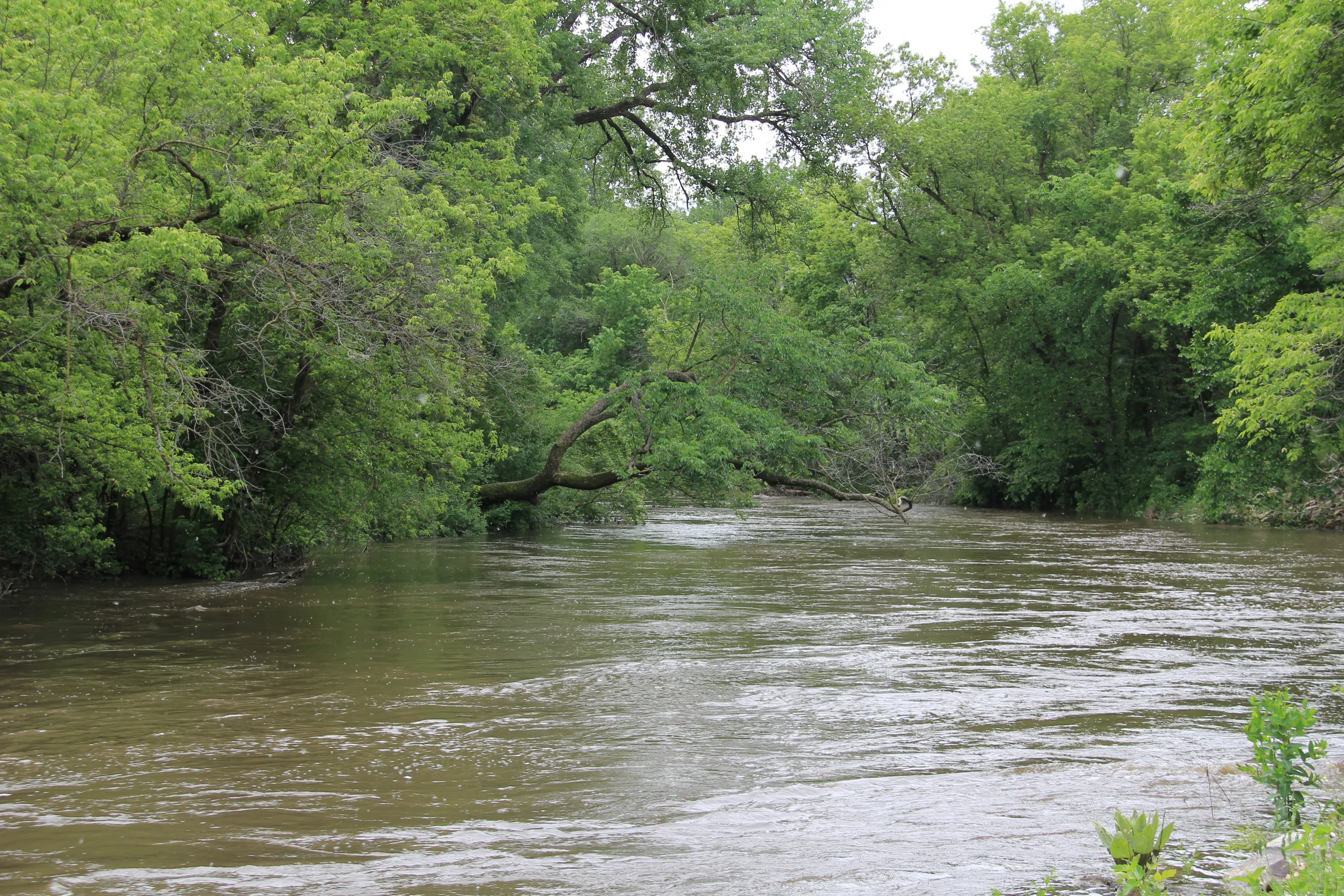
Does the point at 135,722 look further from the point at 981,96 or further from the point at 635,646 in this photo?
the point at 981,96

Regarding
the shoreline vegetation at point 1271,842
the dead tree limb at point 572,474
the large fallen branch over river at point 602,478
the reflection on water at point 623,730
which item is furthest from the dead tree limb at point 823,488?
the shoreline vegetation at point 1271,842

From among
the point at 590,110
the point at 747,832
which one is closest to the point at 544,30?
the point at 590,110

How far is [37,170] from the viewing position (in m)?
9.67

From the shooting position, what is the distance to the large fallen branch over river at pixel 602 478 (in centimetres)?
2172

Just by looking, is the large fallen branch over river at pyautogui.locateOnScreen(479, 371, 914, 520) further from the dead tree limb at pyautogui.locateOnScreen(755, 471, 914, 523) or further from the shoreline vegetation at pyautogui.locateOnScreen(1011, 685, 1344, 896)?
the shoreline vegetation at pyautogui.locateOnScreen(1011, 685, 1344, 896)

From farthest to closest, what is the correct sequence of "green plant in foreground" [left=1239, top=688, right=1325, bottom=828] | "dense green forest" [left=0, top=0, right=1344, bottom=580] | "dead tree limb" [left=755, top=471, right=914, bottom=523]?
"dead tree limb" [left=755, top=471, right=914, bottom=523] < "dense green forest" [left=0, top=0, right=1344, bottom=580] < "green plant in foreground" [left=1239, top=688, right=1325, bottom=828]

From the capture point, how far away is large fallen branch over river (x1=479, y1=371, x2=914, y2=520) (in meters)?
21.7

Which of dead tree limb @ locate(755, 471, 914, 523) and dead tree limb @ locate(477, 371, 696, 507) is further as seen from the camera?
dead tree limb @ locate(755, 471, 914, 523)

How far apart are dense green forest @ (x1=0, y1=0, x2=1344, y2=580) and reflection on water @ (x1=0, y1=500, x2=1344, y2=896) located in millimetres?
2387

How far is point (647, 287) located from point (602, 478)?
78.3 feet

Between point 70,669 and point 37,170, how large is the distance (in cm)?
413

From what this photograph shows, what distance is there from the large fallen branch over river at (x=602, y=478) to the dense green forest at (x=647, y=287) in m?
0.09

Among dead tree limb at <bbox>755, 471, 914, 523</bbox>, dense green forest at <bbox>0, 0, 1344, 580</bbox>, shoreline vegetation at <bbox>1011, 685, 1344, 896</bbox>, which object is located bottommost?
shoreline vegetation at <bbox>1011, 685, 1344, 896</bbox>

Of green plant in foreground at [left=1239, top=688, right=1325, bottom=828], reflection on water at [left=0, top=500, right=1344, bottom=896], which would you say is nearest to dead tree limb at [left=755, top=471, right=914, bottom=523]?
reflection on water at [left=0, top=500, right=1344, bottom=896]
